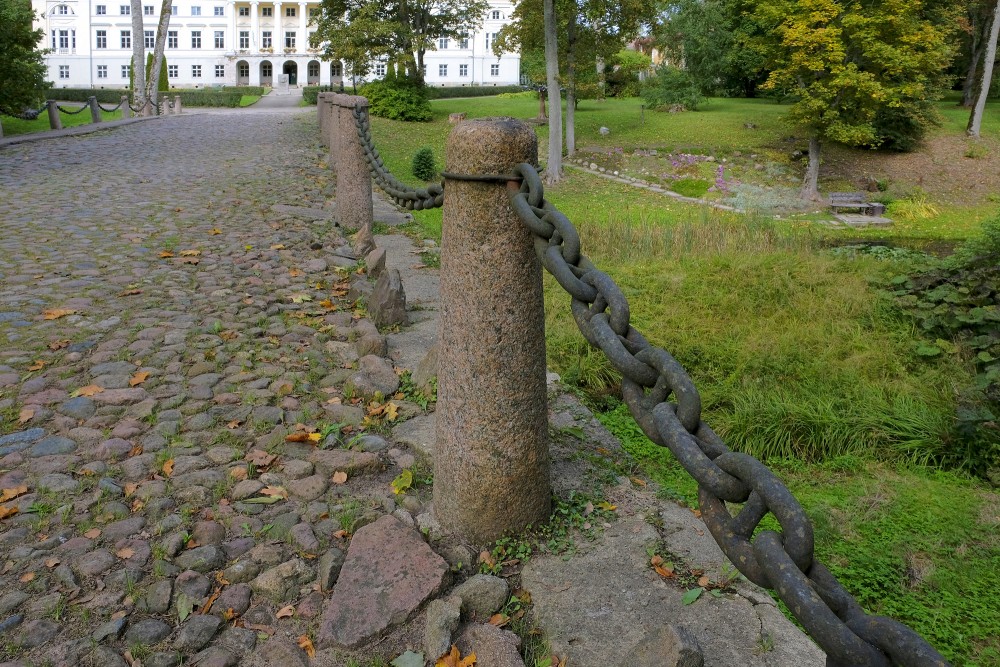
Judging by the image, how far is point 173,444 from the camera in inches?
144

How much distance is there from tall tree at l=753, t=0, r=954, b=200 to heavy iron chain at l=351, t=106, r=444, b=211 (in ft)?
54.9

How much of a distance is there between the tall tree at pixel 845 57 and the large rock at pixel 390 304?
61.0 ft

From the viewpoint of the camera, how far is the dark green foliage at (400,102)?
99.3 feet

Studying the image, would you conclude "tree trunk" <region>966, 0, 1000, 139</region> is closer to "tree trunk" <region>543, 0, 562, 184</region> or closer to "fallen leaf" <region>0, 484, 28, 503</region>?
"tree trunk" <region>543, 0, 562, 184</region>

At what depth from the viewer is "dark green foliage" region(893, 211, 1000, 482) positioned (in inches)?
173

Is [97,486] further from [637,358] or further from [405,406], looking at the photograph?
[637,358]

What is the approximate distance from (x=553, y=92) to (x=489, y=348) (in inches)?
782

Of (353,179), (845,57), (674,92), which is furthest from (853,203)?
(353,179)

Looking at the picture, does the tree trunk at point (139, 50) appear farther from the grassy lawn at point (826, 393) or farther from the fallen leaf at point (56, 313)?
the fallen leaf at point (56, 313)

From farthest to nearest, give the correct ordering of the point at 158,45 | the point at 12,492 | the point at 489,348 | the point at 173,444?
the point at 158,45 < the point at 173,444 < the point at 12,492 < the point at 489,348

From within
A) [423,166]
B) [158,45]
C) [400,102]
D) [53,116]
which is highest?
[158,45]

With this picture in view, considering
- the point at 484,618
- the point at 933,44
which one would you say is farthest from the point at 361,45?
the point at 484,618

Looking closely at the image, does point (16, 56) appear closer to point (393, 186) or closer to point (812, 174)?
point (393, 186)

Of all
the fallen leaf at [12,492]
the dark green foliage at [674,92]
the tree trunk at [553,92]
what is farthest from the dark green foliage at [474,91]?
the fallen leaf at [12,492]
